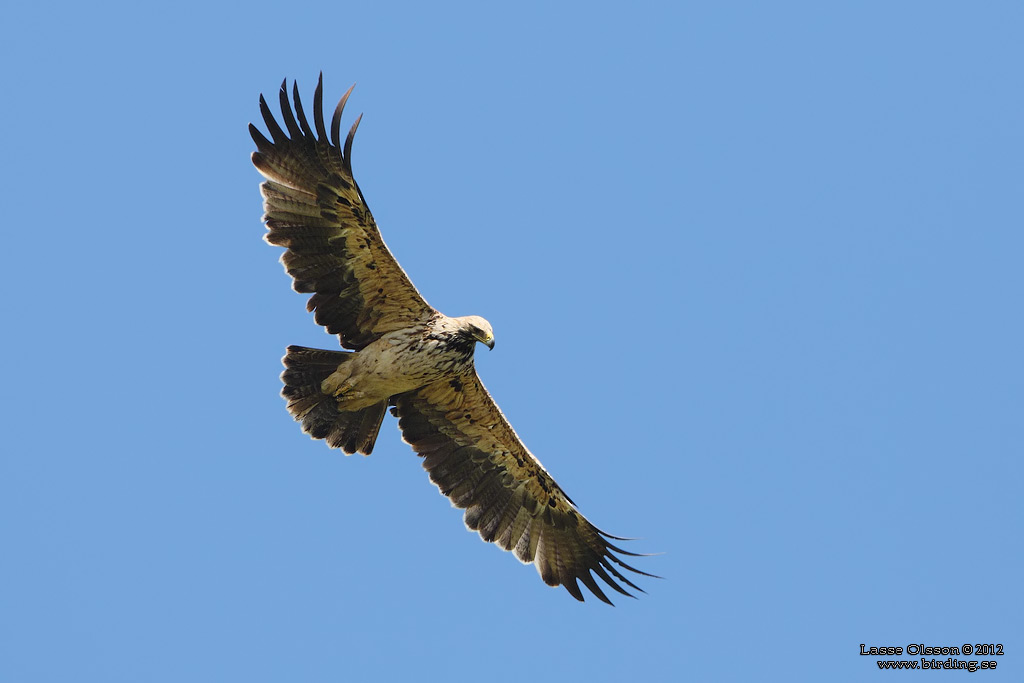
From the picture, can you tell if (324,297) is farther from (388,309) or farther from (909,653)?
(909,653)

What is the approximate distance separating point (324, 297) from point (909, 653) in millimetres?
7519

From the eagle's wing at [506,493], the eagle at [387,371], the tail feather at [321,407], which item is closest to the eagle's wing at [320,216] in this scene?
the eagle at [387,371]

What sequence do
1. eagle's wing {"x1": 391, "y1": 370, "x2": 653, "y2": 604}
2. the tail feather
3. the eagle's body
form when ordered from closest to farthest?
1. the eagle's body
2. the tail feather
3. eagle's wing {"x1": 391, "y1": 370, "x2": 653, "y2": 604}

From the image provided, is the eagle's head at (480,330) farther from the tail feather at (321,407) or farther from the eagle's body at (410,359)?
the tail feather at (321,407)

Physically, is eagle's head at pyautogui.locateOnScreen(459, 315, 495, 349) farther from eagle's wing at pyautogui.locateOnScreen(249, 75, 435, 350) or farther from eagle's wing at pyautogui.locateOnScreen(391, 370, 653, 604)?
eagle's wing at pyautogui.locateOnScreen(391, 370, 653, 604)

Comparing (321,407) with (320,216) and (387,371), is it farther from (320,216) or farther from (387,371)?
(320,216)

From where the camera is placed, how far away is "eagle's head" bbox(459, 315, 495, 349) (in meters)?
13.4

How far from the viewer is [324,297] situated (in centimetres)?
1352

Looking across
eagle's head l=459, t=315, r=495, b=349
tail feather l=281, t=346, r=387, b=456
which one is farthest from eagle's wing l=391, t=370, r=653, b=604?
eagle's head l=459, t=315, r=495, b=349

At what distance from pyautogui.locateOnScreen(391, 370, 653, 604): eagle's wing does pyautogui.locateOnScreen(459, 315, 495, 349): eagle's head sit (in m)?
1.44

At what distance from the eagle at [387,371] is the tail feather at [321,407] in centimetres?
1

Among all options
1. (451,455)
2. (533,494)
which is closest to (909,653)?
(533,494)

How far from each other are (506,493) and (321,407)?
8.57 feet

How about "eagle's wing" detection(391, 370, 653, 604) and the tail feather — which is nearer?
the tail feather
